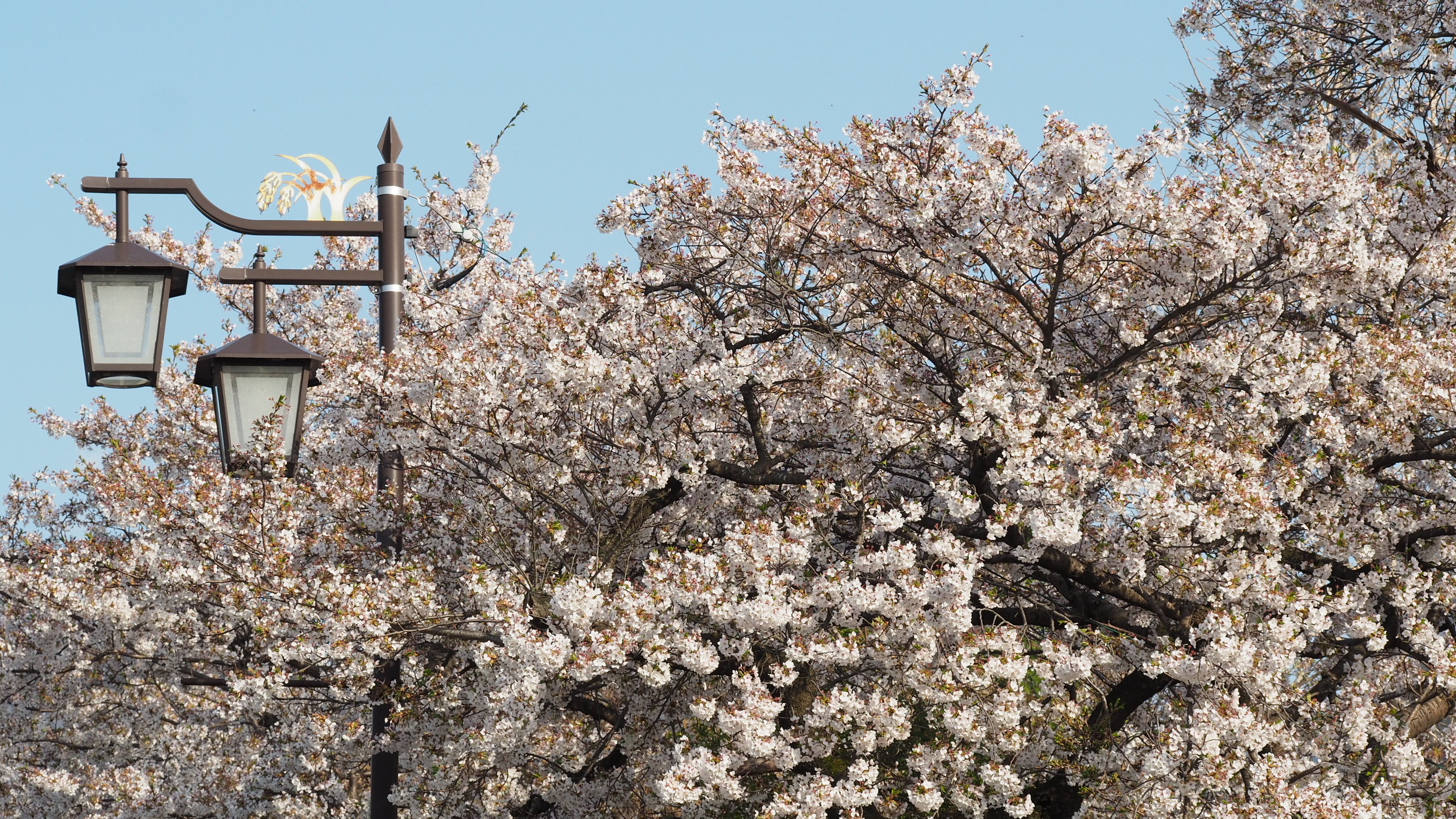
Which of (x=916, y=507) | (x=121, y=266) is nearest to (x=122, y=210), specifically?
(x=121, y=266)

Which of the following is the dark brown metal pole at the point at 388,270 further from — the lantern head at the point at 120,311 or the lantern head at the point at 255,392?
the lantern head at the point at 120,311

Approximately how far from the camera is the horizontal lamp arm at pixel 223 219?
6.80 meters

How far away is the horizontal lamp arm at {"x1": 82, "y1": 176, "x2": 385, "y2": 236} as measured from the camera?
268 inches


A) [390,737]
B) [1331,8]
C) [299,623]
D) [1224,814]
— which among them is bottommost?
[1224,814]

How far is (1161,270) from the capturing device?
935 centimetres

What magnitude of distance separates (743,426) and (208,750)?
20.9ft

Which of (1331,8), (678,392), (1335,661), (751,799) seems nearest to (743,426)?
(678,392)

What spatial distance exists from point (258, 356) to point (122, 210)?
0.91 metres

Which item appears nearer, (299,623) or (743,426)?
(299,623)

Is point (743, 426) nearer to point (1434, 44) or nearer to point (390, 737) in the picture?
point (390, 737)

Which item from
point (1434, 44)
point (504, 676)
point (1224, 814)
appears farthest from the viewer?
point (1434, 44)

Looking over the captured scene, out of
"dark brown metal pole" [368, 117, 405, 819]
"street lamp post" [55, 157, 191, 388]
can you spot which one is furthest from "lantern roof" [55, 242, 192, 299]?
"dark brown metal pole" [368, 117, 405, 819]

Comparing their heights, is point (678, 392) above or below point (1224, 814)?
above

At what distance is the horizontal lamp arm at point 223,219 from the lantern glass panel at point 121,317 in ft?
1.67
